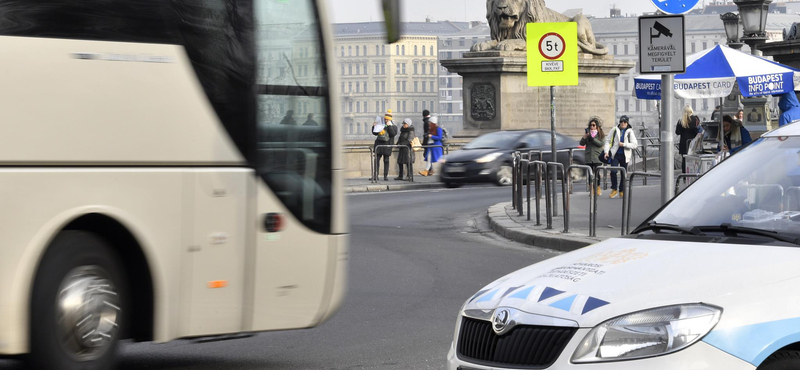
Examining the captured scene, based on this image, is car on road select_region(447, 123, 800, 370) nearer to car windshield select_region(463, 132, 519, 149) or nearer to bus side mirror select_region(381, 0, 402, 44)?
bus side mirror select_region(381, 0, 402, 44)

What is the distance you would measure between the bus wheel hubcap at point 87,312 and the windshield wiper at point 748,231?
117 inches

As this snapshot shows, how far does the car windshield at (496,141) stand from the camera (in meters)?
28.2

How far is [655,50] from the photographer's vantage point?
10789mm

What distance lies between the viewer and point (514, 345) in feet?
14.7

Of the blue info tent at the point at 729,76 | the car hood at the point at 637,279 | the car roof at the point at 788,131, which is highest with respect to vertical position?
the blue info tent at the point at 729,76

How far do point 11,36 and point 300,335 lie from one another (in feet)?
10.9

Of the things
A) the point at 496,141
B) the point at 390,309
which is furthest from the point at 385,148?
the point at 390,309

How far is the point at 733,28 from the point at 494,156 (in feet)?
21.4

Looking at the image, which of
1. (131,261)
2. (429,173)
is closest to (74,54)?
(131,261)

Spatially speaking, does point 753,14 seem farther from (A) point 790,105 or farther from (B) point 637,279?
(B) point 637,279

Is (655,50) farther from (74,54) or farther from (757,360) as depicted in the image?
(757,360)

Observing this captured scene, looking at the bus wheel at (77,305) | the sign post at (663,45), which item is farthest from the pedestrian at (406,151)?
the bus wheel at (77,305)

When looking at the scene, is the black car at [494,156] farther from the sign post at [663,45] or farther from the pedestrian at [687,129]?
the sign post at [663,45]

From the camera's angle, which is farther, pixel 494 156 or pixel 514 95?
pixel 514 95
